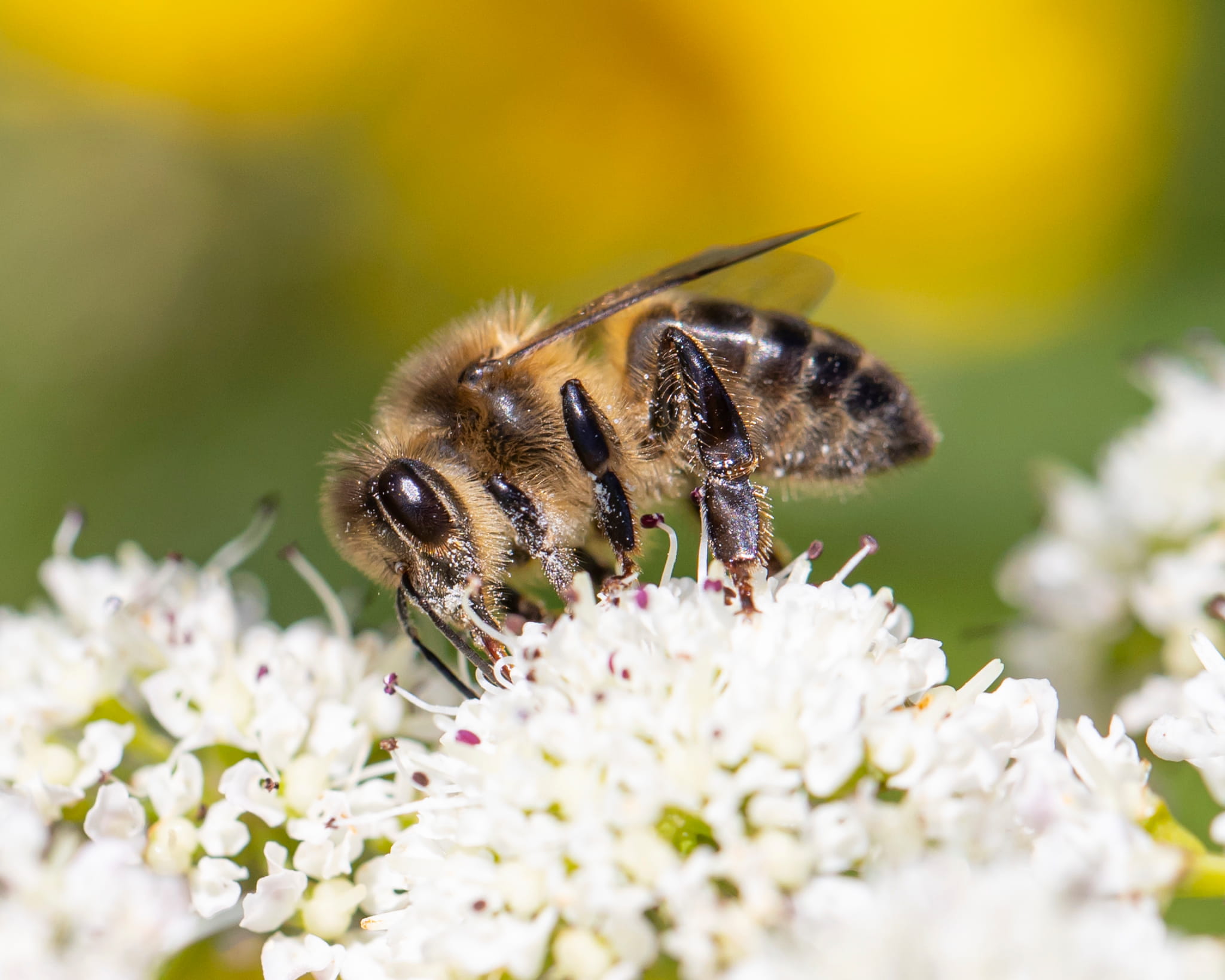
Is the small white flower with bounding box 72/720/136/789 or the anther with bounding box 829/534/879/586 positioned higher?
the anther with bounding box 829/534/879/586

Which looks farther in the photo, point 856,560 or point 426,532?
point 426,532

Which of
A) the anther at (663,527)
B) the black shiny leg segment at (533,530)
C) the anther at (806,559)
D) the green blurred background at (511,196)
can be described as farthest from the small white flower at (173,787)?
the green blurred background at (511,196)

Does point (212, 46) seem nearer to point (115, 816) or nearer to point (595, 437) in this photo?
point (595, 437)

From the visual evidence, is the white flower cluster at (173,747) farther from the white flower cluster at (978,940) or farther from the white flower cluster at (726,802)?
the white flower cluster at (978,940)

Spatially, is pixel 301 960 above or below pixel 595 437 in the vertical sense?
below

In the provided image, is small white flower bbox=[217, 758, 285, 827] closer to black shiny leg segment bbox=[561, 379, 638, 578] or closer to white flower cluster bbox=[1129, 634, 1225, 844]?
black shiny leg segment bbox=[561, 379, 638, 578]

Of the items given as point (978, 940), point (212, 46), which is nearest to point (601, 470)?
point (978, 940)

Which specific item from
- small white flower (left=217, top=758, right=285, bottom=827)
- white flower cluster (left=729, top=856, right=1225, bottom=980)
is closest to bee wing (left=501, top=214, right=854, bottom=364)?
small white flower (left=217, top=758, right=285, bottom=827)
